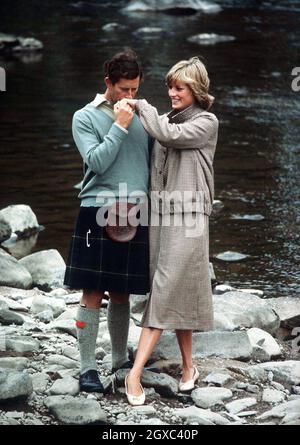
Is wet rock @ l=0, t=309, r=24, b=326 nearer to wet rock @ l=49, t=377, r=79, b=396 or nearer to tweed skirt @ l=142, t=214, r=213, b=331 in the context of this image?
wet rock @ l=49, t=377, r=79, b=396

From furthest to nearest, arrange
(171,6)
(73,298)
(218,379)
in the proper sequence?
(171,6) < (73,298) < (218,379)

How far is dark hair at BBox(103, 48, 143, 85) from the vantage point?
4676mm

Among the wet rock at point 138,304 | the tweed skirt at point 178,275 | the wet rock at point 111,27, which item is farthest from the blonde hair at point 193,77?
the wet rock at point 111,27

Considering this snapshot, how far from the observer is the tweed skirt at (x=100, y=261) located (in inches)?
191

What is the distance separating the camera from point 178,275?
4.85 metres

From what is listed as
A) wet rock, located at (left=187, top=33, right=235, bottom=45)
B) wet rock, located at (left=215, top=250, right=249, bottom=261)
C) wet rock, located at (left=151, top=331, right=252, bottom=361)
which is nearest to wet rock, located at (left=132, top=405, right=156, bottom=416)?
wet rock, located at (left=151, top=331, right=252, bottom=361)

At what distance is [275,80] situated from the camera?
17969 millimetres

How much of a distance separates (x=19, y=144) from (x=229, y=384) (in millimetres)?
8812

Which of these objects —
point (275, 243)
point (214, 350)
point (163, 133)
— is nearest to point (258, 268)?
point (275, 243)

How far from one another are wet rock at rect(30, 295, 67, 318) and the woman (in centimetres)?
175

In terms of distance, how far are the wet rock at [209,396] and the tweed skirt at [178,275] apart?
0.34 metres

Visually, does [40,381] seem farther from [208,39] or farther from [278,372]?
[208,39]

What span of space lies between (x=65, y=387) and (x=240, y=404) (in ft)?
2.93

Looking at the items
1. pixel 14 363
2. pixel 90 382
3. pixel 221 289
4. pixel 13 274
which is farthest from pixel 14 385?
pixel 221 289
